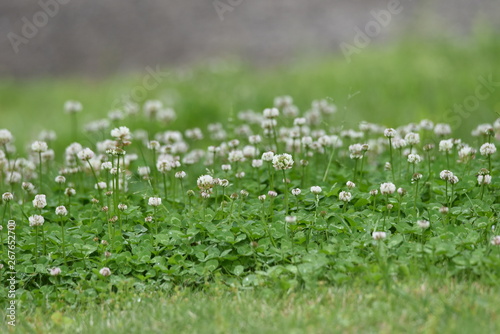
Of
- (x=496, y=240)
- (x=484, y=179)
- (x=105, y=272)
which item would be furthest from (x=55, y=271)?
(x=484, y=179)

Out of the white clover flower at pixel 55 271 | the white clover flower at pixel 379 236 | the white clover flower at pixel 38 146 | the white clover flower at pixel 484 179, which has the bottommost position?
the white clover flower at pixel 55 271

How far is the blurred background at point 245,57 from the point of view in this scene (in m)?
7.46

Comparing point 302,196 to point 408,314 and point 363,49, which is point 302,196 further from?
point 363,49

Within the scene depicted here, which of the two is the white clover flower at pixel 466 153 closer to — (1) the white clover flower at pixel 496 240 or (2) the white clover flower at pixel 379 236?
(1) the white clover flower at pixel 496 240

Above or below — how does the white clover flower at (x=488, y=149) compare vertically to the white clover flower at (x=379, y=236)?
above

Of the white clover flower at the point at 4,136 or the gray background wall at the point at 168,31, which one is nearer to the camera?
the white clover flower at the point at 4,136

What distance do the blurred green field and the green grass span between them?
3.21 meters

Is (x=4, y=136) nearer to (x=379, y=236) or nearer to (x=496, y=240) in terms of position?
(x=379, y=236)

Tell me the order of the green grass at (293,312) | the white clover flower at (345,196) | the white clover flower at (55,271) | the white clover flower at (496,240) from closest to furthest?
the green grass at (293,312), the white clover flower at (496,240), the white clover flower at (55,271), the white clover flower at (345,196)

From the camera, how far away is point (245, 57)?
36.5 feet

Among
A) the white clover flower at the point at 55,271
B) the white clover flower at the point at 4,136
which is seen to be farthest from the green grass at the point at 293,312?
the white clover flower at the point at 4,136

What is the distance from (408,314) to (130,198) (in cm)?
226

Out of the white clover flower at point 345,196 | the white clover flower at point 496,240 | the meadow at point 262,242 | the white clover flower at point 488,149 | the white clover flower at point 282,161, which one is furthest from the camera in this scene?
the white clover flower at point 488,149

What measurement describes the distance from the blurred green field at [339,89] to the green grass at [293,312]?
3.21 meters
